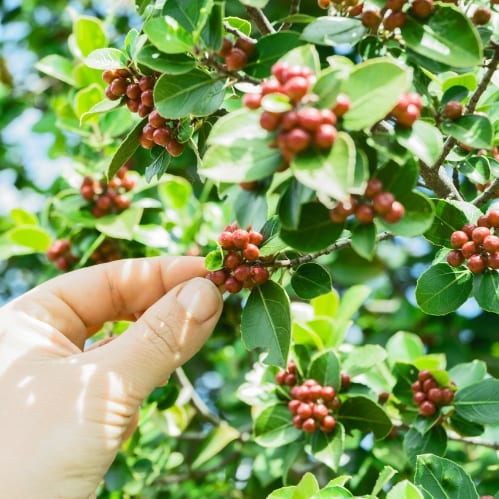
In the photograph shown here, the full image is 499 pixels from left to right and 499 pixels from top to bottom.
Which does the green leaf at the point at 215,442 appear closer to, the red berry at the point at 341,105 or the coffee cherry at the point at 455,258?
the coffee cherry at the point at 455,258

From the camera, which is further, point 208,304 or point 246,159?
point 208,304

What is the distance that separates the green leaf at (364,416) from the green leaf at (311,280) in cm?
50

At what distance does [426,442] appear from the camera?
1.90m

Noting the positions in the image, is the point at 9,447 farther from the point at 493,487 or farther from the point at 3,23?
the point at 3,23

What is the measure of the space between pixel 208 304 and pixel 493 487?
112cm

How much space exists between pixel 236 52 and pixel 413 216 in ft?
1.36

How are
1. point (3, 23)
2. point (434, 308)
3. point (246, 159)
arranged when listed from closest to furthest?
point (246, 159) → point (434, 308) → point (3, 23)

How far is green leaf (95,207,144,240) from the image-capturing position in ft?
7.61

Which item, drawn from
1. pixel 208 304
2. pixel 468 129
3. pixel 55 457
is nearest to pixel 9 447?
pixel 55 457

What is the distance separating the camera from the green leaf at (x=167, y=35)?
3.99ft

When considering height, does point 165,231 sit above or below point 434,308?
below

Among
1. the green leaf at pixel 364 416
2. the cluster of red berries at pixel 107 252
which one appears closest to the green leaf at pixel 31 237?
the cluster of red berries at pixel 107 252

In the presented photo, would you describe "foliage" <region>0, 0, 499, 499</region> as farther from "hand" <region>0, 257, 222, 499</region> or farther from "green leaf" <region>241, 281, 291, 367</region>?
"hand" <region>0, 257, 222, 499</region>

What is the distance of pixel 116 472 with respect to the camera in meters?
2.55
